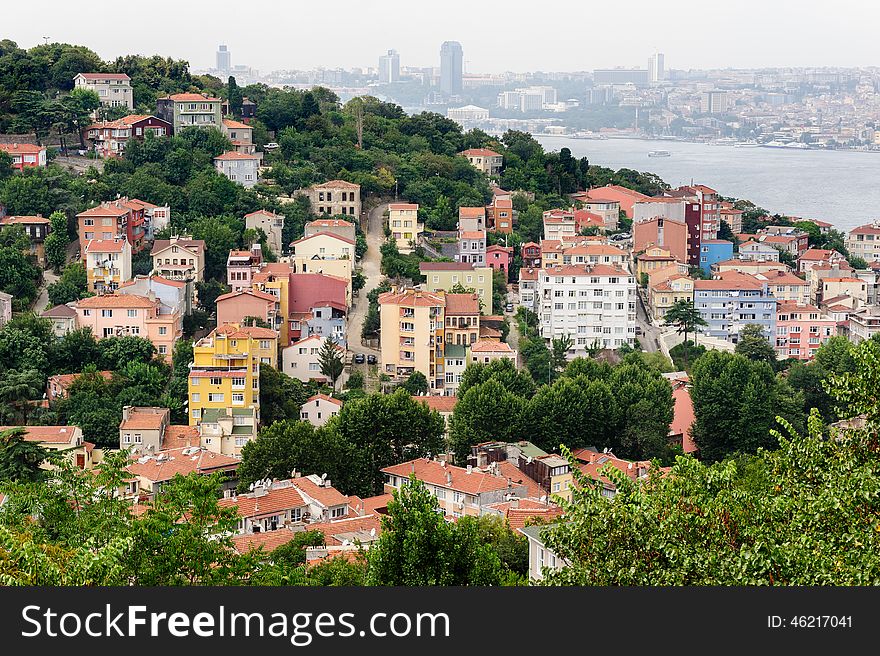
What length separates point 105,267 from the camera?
13.7 meters

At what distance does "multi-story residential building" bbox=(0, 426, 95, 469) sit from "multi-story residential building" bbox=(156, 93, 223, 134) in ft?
24.9

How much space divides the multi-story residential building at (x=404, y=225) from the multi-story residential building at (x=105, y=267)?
12.0 feet

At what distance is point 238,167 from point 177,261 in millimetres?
3250

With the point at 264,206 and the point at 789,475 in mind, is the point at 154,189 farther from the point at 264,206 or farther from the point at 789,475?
the point at 789,475

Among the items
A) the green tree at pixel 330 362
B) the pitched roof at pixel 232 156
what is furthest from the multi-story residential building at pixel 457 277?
the pitched roof at pixel 232 156

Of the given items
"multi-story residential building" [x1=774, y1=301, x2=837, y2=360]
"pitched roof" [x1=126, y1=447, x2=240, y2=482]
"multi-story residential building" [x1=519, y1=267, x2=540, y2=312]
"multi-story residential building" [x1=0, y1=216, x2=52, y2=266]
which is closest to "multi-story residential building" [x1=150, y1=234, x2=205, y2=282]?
"multi-story residential building" [x1=0, y1=216, x2=52, y2=266]

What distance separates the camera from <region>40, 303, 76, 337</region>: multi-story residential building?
12.6m

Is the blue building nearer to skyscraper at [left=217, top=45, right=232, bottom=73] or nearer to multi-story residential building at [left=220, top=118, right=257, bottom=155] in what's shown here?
multi-story residential building at [left=220, top=118, right=257, bottom=155]

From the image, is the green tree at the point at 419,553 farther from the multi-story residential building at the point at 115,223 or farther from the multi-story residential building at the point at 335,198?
the multi-story residential building at the point at 335,198

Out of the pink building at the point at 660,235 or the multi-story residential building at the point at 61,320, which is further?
the pink building at the point at 660,235

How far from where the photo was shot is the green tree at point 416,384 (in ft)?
42.3

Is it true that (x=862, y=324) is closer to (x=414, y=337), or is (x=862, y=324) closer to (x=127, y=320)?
(x=414, y=337)

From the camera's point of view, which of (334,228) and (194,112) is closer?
(334,228)

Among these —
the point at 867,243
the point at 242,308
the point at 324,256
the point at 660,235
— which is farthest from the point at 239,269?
the point at 867,243
